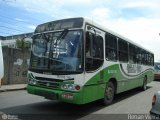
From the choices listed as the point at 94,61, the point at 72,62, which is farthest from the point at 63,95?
the point at 94,61

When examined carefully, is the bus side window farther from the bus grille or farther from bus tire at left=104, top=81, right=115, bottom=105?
the bus grille

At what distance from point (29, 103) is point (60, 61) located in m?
2.76

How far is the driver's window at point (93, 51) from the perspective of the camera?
28.3 feet

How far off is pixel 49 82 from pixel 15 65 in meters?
9.47

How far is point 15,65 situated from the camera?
17.6 m

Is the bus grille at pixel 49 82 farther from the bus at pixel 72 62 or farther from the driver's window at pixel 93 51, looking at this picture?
the driver's window at pixel 93 51

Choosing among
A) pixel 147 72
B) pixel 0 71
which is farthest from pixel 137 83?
pixel 0 71

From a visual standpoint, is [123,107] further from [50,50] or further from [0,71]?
[0,71]

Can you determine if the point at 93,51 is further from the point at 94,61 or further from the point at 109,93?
the point at 109,93

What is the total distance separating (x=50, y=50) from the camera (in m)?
8.80

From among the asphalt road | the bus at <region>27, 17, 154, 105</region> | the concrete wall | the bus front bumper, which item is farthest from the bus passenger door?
the concrete wall

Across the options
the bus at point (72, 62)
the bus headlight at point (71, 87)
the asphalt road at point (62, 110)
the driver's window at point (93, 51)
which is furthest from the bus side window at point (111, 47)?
the bus headlight at point (71, 87)

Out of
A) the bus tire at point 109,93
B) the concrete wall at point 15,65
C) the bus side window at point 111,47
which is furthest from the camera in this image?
the concrete wall at point 15,65

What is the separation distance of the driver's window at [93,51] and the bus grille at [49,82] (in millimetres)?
1060
